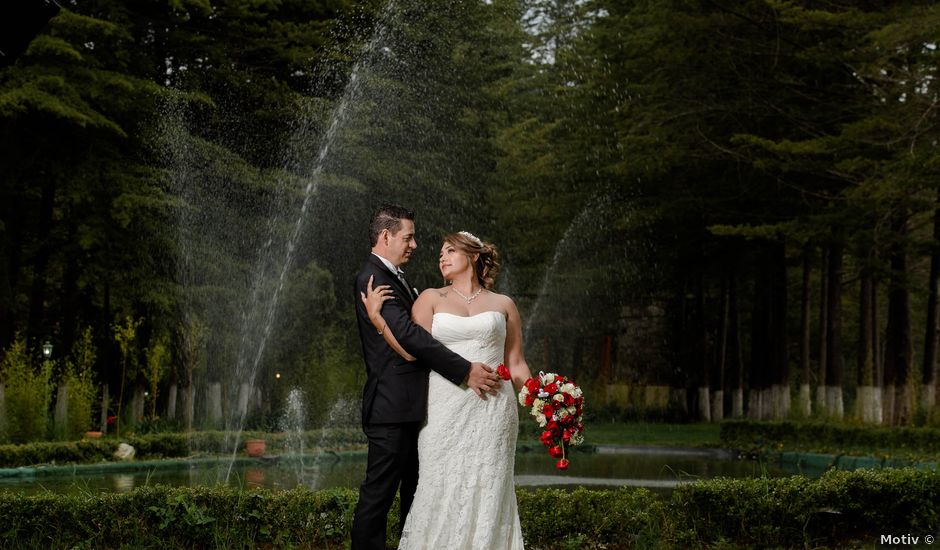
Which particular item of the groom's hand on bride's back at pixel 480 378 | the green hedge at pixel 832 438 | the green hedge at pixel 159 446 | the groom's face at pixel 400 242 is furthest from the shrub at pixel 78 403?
the groom's hand on bride's back at pixel 480 378

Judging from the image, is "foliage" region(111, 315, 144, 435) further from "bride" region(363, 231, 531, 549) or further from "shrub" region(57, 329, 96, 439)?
"bride" region(363, 231, 531, 549)

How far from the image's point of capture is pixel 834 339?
22.2 meters

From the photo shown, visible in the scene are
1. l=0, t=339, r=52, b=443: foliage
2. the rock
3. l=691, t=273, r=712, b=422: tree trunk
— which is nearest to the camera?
the rock

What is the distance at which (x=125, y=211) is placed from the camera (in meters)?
18.1

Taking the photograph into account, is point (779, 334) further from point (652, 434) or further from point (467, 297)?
point (467, 297)

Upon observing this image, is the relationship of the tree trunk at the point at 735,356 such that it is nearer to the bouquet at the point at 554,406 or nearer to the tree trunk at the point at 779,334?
the tree trunk at the point at 779,334

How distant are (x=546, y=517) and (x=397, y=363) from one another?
2.29 metres

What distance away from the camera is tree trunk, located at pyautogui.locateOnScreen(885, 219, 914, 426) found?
63.3 feet

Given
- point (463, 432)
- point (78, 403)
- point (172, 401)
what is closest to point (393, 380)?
point (463, 432)

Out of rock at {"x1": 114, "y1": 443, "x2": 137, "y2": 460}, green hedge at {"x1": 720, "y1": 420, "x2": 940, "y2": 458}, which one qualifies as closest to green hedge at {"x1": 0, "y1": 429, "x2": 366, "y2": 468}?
rock at {"x1": 114, "y1": 443, "x2": 137, "y2": 460}

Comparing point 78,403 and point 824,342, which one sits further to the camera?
point 824,342

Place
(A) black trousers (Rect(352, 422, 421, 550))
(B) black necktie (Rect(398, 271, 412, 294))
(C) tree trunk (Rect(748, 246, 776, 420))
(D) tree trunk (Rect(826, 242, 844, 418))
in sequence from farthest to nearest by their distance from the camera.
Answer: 1. (C) tree trunk (Rect(748, 246, 776, 420))
2. (D) tree trunk (Rect(826, 242, 844, 418))
3. (B) black necktie (Rect(398, 271, 412, 294))
4. (A) black trousers (Rect(352, 422, 421, 550))

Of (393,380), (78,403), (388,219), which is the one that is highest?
(388,219)

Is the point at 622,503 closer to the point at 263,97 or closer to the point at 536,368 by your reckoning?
the point at 263,97
